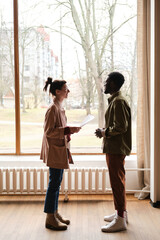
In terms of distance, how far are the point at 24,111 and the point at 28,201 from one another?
4.13ft

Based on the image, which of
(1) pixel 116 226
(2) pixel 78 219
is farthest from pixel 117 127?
(2) pixel 78 219

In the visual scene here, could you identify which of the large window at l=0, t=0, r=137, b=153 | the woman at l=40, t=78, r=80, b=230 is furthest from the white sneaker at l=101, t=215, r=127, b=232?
the large window at l=0, t=0, r=137, b=153

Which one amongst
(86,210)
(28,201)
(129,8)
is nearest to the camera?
(86,210)

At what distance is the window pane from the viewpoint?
4.25 meters

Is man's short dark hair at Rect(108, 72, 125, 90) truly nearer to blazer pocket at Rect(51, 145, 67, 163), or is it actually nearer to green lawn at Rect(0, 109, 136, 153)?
blazer pocket at Rect(51, 145, 67, 163)

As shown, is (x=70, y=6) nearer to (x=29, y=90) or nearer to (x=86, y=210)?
(x=29, y=90)

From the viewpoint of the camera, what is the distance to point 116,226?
3029 millimetres

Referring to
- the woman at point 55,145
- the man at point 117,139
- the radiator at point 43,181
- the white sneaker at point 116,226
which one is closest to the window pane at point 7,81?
the radiator at point 43,181

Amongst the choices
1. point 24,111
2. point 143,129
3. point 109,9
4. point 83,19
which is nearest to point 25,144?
point 24,111

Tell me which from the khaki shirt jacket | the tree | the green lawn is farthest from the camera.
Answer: the green lawn

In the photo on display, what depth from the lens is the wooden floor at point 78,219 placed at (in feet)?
9.59

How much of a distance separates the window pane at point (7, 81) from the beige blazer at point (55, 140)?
5.12 feet

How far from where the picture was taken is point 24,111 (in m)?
4.37

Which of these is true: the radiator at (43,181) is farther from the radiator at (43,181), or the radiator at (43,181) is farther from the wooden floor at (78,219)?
the wooden floor at (78,219)
